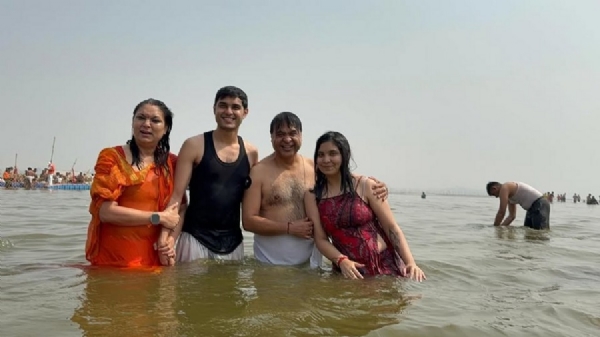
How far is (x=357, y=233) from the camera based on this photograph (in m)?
4.22

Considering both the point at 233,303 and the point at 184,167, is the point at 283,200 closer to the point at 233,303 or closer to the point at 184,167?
the point at 184,167

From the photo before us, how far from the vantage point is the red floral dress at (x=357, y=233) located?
4.18 metres

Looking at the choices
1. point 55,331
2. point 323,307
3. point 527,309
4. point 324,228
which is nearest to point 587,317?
point 527,309

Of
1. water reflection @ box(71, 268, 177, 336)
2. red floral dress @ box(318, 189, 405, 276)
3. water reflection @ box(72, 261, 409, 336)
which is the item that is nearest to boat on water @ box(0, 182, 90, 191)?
water reflection @ box(71, 268, 177, 336)

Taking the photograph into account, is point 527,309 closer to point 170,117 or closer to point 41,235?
point 170,117

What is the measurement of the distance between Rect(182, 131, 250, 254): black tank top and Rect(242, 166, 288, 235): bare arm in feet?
0.26

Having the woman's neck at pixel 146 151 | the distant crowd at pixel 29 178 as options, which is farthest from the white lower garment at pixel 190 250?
the distant crowd at pixel 29 178

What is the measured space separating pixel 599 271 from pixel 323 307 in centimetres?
408

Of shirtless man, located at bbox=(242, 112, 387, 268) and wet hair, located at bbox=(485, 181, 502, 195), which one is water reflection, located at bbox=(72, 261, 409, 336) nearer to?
shirtless man, located at bbox=(242, 112, 387, 268)

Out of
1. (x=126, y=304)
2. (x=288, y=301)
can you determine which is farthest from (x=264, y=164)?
(x=126, y=304)

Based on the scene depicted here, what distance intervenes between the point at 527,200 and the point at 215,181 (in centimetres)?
882

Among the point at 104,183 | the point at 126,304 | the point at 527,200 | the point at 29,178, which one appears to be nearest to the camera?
the point at 126,304

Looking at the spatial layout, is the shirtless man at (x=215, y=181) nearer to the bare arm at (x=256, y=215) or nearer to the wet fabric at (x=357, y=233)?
the bare arm at (x=256, y=215)

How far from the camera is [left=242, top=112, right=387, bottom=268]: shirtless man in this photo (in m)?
4.43
